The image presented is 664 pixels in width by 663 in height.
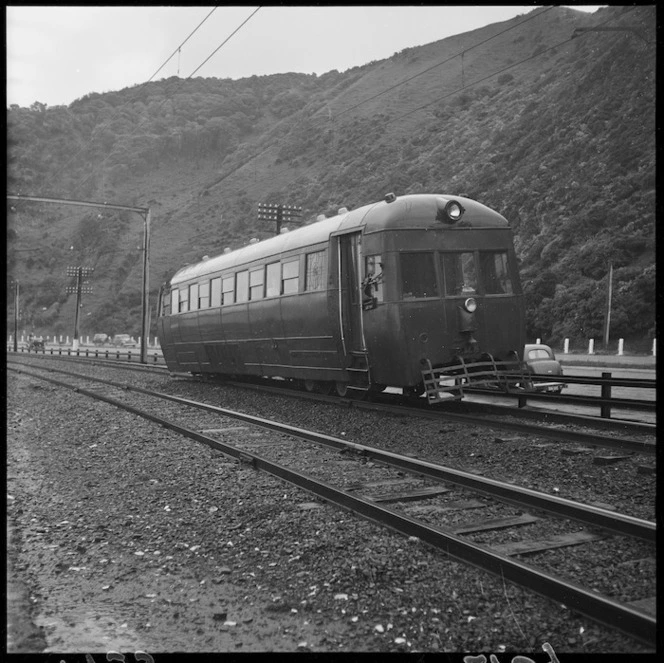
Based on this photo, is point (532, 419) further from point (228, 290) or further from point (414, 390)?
point (228, 290)

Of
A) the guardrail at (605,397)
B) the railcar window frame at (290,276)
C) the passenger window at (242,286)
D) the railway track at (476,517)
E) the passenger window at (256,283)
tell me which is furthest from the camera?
the passenger window at (242,286)

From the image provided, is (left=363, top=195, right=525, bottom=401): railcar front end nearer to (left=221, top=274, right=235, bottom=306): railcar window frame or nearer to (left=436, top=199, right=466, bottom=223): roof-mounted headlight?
(left=436, top=199, right=466, bottom=223): roof-mounted headlight

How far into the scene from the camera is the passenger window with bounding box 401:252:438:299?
37.6 ft

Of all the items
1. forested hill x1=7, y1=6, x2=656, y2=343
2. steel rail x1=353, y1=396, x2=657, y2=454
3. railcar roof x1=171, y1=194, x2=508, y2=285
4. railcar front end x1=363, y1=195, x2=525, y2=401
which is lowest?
steel rail x1=353, y1=396, x2=657, y2=454

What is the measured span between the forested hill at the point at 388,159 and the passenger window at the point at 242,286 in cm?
551

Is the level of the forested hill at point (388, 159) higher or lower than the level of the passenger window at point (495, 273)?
higher

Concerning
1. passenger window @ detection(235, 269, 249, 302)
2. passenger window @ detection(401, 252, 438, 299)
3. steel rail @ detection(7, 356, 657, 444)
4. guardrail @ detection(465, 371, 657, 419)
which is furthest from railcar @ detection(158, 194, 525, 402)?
passenger window @ detection(235, 269, 249, 302)

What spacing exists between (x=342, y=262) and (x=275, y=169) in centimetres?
8085

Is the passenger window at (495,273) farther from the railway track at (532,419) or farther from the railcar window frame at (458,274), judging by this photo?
the railway track at (532,419)

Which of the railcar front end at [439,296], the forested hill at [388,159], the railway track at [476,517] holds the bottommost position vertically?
the railway track at [476,517]

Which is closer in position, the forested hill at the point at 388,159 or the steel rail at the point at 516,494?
the steel rail at the point at 516,494

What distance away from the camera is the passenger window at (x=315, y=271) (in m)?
13.1

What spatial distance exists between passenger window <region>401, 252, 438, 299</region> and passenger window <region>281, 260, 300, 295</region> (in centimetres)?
304

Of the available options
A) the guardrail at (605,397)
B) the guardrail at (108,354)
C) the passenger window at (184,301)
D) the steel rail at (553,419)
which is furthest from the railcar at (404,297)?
the guardrail at (108,354)
